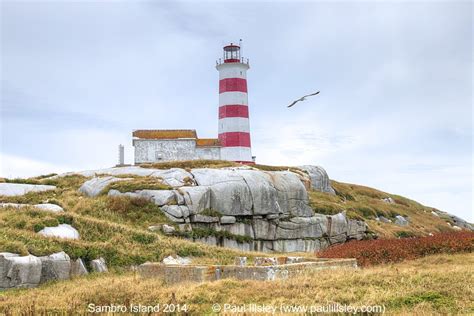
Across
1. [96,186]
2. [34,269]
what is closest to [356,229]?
[96,186]

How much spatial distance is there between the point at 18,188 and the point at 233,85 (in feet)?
86.2

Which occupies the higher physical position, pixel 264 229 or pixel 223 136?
pixel 223 136

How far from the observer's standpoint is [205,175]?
129 ft

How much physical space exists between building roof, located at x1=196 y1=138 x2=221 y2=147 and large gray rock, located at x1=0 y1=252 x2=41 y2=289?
130ft

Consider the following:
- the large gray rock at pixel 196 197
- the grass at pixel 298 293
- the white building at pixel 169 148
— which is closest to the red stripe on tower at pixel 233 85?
the white building at pixel 169 148

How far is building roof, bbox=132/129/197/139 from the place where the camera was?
59.8m

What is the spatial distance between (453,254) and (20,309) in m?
18.0

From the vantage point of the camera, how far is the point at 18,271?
1909 cm

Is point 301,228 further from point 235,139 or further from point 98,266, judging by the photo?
point 98,266

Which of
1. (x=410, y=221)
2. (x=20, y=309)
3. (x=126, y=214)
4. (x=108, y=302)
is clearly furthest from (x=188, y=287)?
(x=410, y=221)

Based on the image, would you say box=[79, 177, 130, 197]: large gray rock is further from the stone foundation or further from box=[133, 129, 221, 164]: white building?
the stone foundation

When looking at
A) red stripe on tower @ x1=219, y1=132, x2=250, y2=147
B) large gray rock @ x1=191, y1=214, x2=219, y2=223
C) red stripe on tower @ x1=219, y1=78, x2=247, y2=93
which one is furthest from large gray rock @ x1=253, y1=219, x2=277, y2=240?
red stripe on tower @ x1=219, y1=78, x2=247, y2=93

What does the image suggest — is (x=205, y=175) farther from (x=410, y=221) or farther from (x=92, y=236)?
(x=410, y=221)

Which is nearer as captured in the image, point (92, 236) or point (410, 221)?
point (92, 236)
